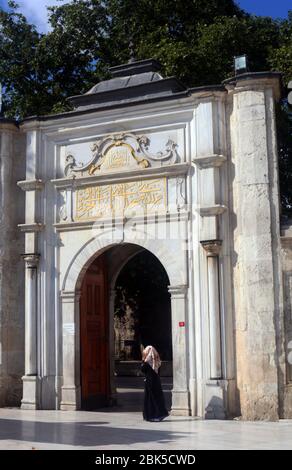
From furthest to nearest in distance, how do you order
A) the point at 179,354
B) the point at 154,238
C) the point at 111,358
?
the point at 111,358, the point at 154,238, the point at 179,354

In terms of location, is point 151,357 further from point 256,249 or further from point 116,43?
point 116,43

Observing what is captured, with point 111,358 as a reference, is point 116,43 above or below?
above

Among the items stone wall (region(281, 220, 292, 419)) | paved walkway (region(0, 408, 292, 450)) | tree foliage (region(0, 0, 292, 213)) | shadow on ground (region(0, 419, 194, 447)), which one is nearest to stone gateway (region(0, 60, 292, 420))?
stone wall (region(281, 220, 292, 419))

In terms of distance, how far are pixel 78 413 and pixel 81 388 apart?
2.55ft

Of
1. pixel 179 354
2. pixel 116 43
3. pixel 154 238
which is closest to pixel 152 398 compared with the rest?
pixel 179 354

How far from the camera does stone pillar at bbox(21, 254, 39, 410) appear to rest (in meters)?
12.7

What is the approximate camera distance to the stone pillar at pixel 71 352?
1253 cm

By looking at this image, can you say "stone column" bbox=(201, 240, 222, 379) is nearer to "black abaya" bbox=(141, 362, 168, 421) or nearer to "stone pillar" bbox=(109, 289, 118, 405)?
"black abaya" bbox=(141, 362, 168, 421)

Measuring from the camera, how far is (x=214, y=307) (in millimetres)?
11422

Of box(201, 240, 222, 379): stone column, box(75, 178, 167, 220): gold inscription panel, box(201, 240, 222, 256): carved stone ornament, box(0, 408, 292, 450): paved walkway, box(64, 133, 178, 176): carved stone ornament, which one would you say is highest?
box(64, 133, 178, 176): carved stone ornament

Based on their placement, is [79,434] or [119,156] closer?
[79,434]

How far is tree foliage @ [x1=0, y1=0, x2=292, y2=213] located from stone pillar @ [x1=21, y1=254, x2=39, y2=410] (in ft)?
22.2

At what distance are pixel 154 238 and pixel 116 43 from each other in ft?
33.5
